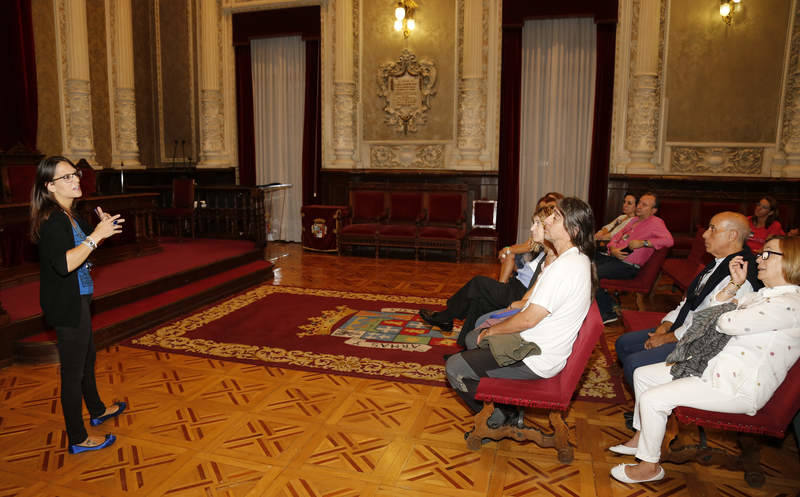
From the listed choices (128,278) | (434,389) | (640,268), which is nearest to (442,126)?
(640,268)

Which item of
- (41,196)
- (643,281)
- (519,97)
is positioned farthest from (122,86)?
(643,281)

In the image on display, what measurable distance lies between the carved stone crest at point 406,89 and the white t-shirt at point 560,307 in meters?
7.28

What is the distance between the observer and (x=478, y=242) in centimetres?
928

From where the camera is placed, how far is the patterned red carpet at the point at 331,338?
433cm

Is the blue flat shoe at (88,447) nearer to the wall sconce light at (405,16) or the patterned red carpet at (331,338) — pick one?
the patterned red carpet at (331,338)

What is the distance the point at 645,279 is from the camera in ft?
17.8

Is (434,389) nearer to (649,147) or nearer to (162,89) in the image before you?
(649,147)

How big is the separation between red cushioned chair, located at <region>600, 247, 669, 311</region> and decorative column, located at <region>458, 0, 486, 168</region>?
14.2 ft

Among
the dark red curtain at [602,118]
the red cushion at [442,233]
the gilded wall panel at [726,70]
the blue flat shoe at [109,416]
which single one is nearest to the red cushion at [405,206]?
the red cushion at [442,233]

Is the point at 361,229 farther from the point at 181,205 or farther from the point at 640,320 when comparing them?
the point at 640,320

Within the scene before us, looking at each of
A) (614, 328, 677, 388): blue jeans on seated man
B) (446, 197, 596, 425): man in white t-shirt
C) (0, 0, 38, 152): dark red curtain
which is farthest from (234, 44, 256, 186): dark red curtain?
(446, 197, 596, 425): man in white t-shirt

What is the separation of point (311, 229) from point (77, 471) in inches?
271

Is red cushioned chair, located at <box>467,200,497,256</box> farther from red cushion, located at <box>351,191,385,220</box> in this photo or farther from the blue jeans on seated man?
the blue jeans on seated man

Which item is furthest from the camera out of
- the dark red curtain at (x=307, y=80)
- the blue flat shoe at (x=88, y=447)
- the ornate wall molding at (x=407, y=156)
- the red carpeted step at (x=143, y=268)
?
the dark red curtain at (x=307, y=80)
